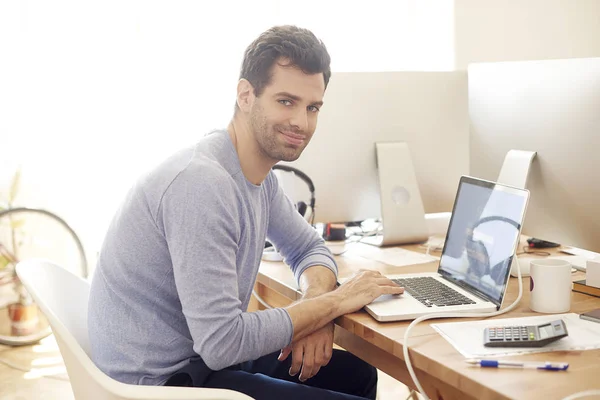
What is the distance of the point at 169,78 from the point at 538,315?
2300mm

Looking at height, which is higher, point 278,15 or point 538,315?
point 278,15

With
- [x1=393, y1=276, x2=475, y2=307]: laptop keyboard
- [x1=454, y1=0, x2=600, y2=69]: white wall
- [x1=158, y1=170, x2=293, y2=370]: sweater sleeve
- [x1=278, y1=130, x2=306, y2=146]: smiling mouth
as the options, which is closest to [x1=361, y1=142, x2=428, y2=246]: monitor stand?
[x1=393, y1=276, x2=475, y2=307]: laptop keyboard

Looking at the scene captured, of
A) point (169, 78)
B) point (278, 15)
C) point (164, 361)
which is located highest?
point (278, 15)

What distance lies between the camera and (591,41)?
11.1 feet

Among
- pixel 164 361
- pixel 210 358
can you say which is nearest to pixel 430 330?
pixel 210 358

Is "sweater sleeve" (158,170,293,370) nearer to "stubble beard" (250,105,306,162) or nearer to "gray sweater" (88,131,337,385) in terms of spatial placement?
"gray sweater" (88,131,337,385)

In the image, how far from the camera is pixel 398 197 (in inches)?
79.7

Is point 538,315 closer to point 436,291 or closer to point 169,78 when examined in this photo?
point 436,291

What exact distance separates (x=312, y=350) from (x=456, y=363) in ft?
1.25

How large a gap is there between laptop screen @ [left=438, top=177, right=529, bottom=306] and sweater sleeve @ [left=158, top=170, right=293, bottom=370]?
47 cm

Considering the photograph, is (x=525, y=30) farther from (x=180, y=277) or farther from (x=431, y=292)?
(x=180, y=277)

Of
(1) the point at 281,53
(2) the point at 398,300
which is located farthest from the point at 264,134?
(2) the point at 398,300

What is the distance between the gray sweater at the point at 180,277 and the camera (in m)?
1.19

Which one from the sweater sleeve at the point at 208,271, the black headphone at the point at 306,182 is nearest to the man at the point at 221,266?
the sweater sleeve at the point at 208,271
